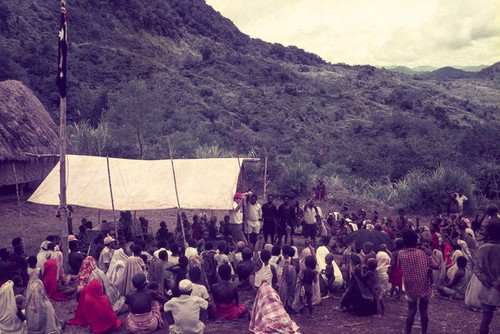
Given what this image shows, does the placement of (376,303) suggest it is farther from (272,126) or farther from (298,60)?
(298,60)

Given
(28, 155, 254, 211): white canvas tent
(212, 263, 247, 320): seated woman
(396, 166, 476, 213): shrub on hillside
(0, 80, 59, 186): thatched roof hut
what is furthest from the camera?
(396, 166, 476, 213): shrub on hillside

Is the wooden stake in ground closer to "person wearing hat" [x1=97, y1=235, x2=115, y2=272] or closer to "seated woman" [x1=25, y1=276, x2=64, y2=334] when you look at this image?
"person wearing hat" [x1=97, y1=235, x2=115, y2=272]

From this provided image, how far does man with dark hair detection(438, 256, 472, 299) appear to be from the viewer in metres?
8.80

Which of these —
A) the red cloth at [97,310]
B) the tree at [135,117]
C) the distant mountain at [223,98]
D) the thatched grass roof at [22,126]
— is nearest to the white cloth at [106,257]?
the red cloth at [97,310]

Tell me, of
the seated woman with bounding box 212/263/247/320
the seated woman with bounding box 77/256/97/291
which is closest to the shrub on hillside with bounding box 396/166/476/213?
the seated woman with bounding box 212/263/247/320

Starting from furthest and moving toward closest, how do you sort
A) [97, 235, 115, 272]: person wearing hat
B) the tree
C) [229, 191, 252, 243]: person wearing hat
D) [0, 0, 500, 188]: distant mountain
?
[0, 0, 500, 188]: distant mountain, the tree, [229, 191, 252, 243]: person wearing hat, [97, 235, 115, 272]: person wearing hat

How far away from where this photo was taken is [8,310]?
7035mm

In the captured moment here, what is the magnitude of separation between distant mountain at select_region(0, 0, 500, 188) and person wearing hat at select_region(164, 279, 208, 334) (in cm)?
1423

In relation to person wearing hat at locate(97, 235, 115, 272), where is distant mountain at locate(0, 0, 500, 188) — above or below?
above

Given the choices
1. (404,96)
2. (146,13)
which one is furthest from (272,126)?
(146,13)

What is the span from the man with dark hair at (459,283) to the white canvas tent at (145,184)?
5.30 metres

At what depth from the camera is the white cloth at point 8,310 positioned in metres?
6.99

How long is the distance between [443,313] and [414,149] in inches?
749

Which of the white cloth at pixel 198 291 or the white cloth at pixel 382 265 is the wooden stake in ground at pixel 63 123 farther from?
the white cloth at pixel 382 265
